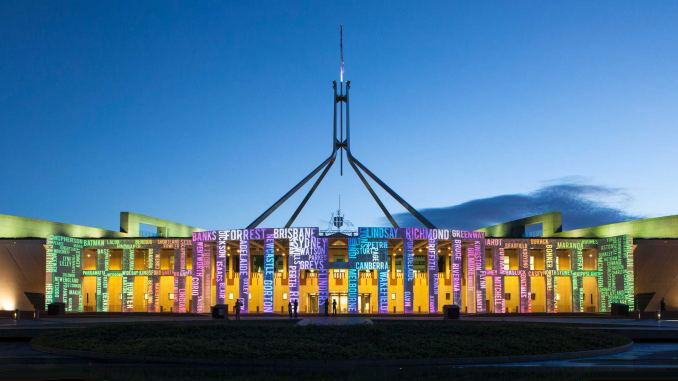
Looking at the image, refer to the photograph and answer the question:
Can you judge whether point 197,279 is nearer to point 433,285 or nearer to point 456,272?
point 433,285

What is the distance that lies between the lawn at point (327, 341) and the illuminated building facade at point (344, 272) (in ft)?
67.4

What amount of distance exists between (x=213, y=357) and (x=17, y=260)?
135 feet

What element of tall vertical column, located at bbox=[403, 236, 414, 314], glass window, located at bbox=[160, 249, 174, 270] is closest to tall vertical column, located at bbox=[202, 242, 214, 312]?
glass window, located at bbox=[160, 249, 174, 270]

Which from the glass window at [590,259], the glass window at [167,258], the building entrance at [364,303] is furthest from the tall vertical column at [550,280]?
the glass window at [167,258]

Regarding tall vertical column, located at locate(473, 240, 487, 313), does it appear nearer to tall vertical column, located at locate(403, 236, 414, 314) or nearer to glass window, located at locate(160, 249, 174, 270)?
tall vertical column, located at locate(403, 236, 414, 314)

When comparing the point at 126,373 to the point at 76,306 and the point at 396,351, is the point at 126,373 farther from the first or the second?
the point at 76,306

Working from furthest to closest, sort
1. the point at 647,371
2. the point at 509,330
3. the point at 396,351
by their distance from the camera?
the point at 509,330, the point at 396,351, the point at 647,371

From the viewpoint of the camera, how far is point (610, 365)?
17.7 meters

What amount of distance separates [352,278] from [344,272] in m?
13.3

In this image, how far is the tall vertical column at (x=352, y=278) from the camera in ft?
156

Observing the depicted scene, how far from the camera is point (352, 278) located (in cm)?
4809

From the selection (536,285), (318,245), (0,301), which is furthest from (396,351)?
(536,285)

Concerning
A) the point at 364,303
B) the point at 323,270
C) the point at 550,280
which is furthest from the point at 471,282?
the point at 323,270

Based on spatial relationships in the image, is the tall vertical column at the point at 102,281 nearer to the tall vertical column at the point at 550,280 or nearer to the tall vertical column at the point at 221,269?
the tall vertical column at the point at 221,269
